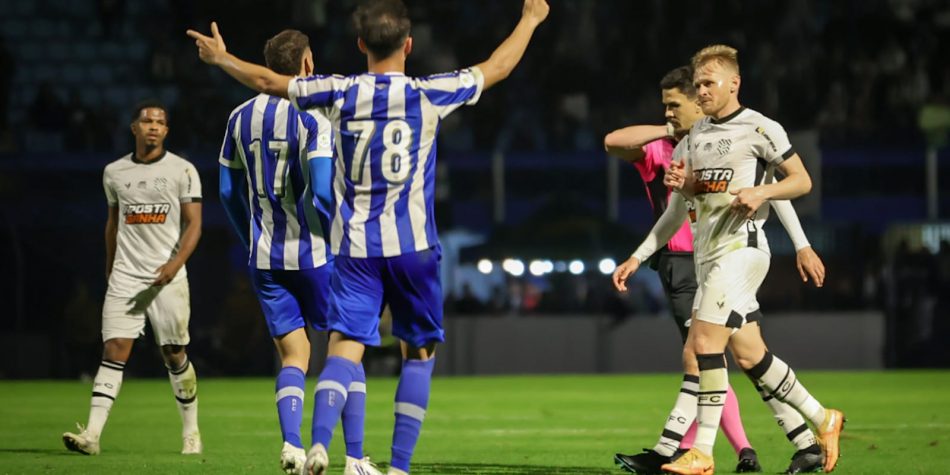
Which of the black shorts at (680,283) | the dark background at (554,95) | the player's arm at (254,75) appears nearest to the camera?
the player's arm at (254,75)

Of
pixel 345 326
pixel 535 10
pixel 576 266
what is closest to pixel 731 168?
pixel 535 10

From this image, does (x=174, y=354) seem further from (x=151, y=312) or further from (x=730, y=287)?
(x=730, y=287)

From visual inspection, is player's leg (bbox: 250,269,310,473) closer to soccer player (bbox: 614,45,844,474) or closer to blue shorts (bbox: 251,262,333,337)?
blue shorts (bbox: 251,262,333,337)

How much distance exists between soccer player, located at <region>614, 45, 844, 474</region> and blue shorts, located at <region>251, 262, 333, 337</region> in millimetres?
1670

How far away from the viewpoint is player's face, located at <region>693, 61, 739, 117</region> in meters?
6.14

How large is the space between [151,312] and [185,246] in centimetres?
48

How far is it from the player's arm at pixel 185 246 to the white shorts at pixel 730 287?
10.8 ft

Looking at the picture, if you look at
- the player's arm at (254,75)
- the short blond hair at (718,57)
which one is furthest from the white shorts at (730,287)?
the player's arm at (254,75)

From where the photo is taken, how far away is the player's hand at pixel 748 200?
19.4ft

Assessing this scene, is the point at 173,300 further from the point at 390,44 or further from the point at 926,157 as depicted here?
the point at 926,157

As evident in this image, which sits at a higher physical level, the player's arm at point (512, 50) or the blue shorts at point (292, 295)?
the player's arm at point (512, 50)

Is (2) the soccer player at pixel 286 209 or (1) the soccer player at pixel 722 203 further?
(2) the soccer player at pixel 286 209

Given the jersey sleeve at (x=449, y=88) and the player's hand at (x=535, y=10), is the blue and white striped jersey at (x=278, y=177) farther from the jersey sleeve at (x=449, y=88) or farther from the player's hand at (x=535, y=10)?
the player's hand at (x=535, y=10)

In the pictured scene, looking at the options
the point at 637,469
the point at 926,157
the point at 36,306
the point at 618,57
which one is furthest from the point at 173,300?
the point at 926,157
